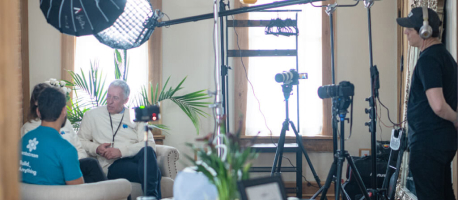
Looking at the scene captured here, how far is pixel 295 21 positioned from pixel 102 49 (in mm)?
2025

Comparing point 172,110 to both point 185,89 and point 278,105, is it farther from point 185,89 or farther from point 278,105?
point 278,105

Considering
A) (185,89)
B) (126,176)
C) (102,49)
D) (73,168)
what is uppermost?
(102,49)

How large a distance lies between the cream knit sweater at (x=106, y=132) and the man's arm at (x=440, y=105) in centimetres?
206

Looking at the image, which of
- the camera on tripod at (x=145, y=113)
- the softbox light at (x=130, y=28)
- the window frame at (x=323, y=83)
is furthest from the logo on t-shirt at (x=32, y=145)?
the window frame at (x=323, y=83)

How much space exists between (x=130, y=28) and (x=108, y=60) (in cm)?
276

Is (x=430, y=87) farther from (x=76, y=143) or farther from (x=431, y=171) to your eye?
(x=76, y=143)

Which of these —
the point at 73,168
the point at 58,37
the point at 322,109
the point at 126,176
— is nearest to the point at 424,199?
the point at 73,168

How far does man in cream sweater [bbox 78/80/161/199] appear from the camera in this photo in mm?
3246

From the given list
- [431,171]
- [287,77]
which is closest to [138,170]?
[287,77]

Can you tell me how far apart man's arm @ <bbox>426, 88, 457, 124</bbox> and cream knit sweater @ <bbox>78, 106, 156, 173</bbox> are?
2.06 m

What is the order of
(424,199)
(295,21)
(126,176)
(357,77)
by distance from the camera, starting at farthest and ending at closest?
(357,77) → (295,21) → (126,176) → (424,199)

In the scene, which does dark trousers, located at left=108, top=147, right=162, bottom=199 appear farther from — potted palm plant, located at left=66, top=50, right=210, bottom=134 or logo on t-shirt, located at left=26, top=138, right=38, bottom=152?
logo on t-shirt, located at left=26, top=138, right=38, bottom=152

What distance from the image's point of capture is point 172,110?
4.65 metres

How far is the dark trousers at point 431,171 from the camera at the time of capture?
84.6 inches
